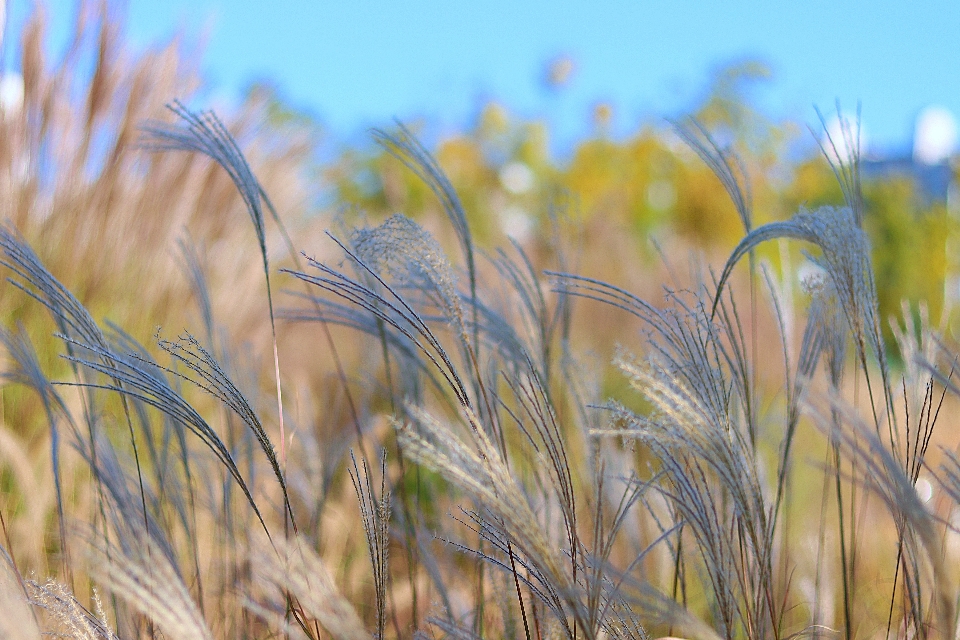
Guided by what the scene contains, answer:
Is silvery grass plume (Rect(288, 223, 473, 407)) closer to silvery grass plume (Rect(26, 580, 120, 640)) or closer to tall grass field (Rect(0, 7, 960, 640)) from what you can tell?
tall grass field (Rect(0, 7, 960, 640))

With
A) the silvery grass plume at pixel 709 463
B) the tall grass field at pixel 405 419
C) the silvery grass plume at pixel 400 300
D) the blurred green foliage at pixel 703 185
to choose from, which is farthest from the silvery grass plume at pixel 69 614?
the blurred green foliage at pixel 703 185

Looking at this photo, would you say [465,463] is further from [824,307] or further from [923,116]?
[923,116]

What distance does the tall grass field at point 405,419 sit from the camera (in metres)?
0.79

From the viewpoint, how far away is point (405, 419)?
154cm

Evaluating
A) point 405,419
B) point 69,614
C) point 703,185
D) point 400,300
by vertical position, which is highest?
point 703,185

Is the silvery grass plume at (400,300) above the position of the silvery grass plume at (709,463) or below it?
above

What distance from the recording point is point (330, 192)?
4855 millimetres

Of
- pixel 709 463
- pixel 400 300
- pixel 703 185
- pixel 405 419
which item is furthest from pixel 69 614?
pixel 703 185

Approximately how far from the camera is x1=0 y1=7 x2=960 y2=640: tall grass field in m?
0.79

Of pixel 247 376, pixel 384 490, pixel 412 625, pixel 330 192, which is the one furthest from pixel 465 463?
pixel 330 192

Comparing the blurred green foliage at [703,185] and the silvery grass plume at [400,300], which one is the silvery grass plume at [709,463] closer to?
the silvery grass plume at [400,300]

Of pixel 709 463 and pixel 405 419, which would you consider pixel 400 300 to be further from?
pixel 405 419

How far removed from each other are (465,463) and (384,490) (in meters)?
0.18

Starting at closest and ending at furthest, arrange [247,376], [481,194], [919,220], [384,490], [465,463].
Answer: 1. [465,463]
2. [384,490]
3. [247,376]
4. [481,194]
5. [919,220]
